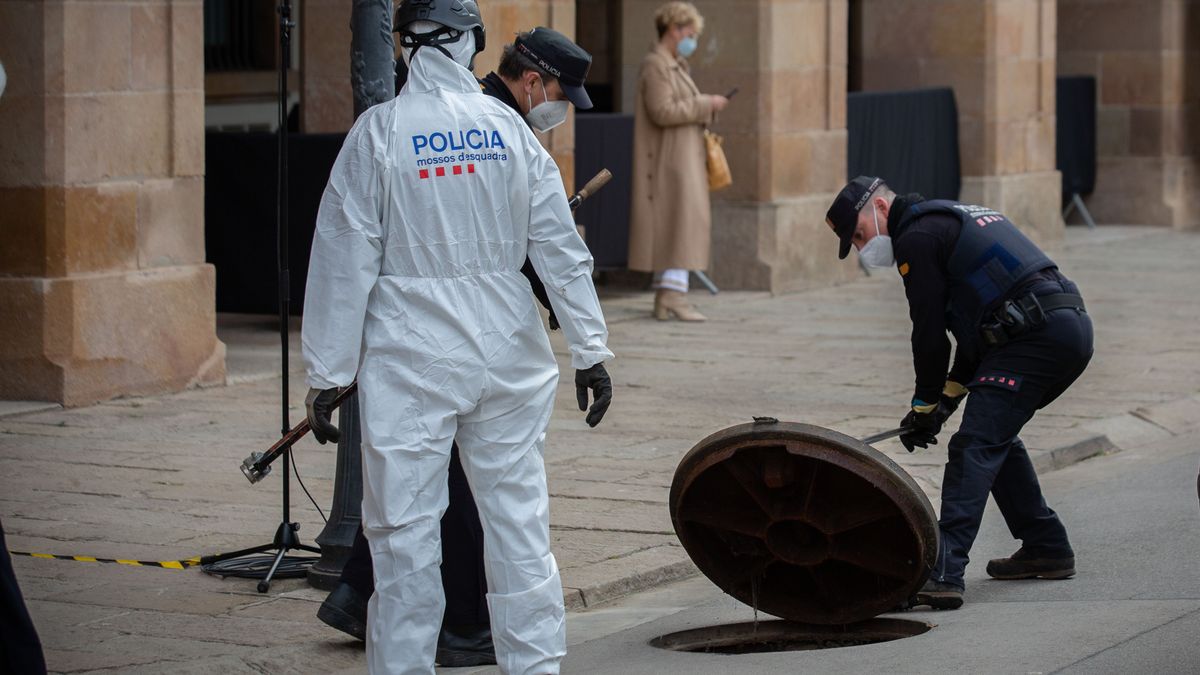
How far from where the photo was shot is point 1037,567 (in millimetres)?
6824

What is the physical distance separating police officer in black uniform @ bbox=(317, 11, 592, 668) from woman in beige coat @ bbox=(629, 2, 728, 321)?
299 inches

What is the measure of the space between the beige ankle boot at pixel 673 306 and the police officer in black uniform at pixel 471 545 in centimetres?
794

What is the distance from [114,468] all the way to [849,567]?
11.9 ft

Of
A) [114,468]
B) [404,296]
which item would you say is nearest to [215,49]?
[114,468]

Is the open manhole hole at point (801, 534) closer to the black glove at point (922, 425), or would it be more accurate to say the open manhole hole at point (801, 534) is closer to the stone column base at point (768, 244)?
the black glove at point (922, 425)

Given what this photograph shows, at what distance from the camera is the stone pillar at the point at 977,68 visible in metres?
18.4

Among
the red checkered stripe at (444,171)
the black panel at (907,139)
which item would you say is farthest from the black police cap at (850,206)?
the black panel at (907,139)

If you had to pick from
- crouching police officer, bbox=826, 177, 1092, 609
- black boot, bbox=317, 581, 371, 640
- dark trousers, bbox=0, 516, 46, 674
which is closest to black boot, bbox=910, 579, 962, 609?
crouching police officer, bbox=826, 177, 1092, 609

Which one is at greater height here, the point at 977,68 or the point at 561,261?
the point at 977,68

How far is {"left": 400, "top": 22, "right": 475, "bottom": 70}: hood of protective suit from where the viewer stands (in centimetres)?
523

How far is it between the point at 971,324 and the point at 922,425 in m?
0.37

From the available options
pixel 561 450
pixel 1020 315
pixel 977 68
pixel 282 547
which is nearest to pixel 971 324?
pixel 1020 315

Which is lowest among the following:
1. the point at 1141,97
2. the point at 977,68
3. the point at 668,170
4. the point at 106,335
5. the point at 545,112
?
the point at 106,335

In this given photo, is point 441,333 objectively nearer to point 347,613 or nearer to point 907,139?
point 347,613
